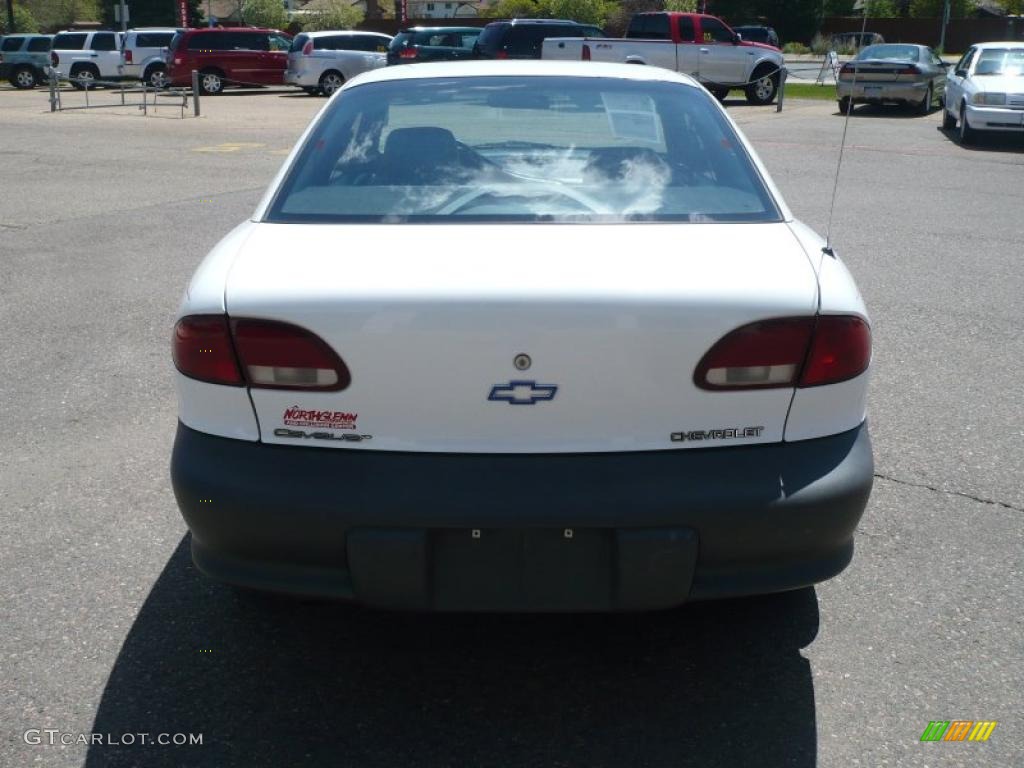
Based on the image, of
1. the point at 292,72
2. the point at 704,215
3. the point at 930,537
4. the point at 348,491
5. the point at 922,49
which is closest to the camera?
the point at 348,491

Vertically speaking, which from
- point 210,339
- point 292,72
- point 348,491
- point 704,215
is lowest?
point 292,72

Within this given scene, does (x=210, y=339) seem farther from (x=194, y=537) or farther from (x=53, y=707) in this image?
(x=53, y=707)

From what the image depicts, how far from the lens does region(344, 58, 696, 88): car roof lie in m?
4.02

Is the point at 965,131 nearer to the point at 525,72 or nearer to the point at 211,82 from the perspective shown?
the point at 525,72

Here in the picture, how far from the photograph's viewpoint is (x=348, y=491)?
2.71m

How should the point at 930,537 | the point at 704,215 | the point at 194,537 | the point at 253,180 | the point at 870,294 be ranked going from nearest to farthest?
the point at 194,537, the point at 704,215, the point at 930,537, the point at 870,294, the point at 253,180

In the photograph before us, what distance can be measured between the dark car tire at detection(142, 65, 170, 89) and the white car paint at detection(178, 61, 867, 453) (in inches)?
1242

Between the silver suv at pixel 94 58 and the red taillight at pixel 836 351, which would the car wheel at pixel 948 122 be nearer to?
the red taillight at pixel 836 351

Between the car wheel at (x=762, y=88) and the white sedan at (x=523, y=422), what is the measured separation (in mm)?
24235

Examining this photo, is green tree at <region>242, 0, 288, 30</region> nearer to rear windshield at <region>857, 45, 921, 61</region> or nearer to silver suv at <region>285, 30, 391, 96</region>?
silver suv at <region>285, 30, 391, 96</region>

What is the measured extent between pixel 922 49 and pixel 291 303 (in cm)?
2431

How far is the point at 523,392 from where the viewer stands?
2.72m

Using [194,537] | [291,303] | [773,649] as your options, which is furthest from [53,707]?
[773,649]

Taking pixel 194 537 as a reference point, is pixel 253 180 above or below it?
below
